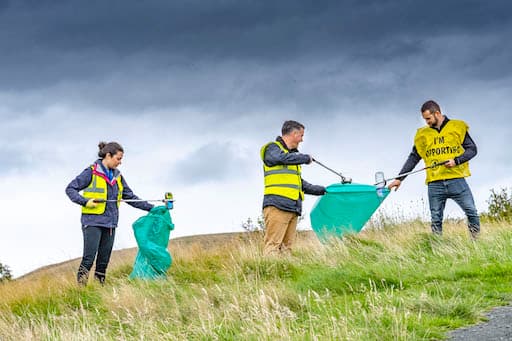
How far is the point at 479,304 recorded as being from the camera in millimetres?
5293

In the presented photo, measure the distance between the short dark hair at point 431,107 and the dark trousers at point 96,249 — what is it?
4187 mm

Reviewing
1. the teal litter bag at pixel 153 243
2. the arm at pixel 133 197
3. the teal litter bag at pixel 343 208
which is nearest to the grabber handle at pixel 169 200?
the teal litter bag at pixel 153 243

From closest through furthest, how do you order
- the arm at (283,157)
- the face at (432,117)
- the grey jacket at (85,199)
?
1. the arm at (283,157)
2. the grey jacket at (85,199)
3. the face at (432,117)

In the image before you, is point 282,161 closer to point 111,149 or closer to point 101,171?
point 111,149

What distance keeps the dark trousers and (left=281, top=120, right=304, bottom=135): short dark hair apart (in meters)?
2.50

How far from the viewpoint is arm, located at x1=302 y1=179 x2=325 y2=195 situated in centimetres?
852

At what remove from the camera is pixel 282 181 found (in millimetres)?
7953

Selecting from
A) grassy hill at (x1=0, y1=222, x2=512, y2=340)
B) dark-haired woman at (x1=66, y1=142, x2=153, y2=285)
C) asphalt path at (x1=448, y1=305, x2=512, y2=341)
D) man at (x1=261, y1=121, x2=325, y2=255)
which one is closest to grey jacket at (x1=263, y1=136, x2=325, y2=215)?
man at (x1=261, y1=121, x2=325, y2=255)

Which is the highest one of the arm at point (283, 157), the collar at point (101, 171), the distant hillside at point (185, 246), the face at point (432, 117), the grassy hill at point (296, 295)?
the face at point (432, 117)

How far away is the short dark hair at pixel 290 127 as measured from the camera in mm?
7984

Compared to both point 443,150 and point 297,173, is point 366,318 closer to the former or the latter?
point 297,173

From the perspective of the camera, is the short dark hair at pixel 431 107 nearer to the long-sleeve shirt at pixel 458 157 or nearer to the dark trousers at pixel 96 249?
the long-sleeve shirt at pixel 458 157

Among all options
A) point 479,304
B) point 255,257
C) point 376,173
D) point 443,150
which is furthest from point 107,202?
point 479,304

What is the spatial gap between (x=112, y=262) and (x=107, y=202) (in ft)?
9.05
